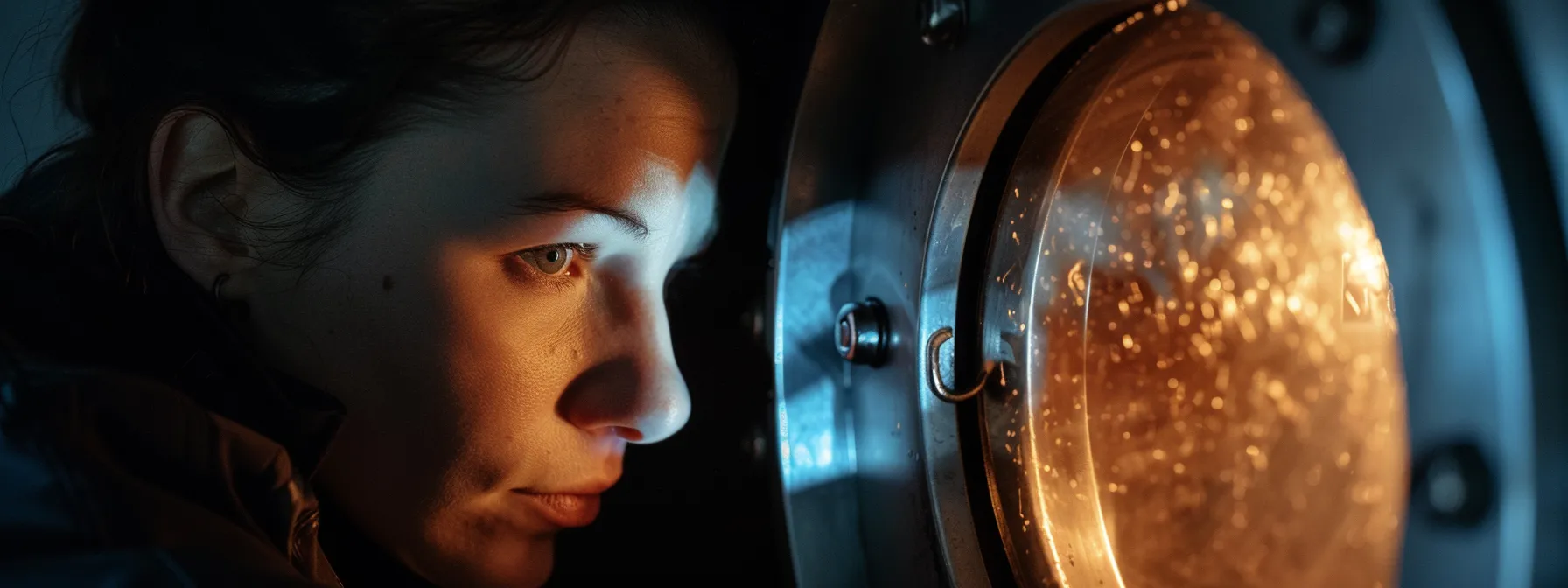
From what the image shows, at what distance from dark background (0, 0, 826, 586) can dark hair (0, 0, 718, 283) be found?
0.74ft

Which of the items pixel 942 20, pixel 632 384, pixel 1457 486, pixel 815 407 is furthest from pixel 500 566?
pixel 1457 486

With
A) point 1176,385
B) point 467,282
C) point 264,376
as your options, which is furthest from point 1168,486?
point 264,376

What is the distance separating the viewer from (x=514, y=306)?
2.79ft

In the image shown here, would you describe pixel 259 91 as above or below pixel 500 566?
above

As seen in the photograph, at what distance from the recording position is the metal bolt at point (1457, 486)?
38 centimetres

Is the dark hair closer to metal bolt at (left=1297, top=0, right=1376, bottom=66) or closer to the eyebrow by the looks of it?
the eyebrow

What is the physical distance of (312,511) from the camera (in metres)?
0.79

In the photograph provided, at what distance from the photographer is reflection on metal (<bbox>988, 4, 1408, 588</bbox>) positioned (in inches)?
30.7

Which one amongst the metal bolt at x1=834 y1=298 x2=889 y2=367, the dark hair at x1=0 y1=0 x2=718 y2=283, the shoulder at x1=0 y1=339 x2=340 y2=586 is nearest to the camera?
Answer: the shoulder at x1=0 y1=339 x2=340 y2=586

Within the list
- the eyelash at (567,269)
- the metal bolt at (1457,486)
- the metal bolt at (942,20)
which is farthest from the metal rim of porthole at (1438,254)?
the eyelash at (567,269)

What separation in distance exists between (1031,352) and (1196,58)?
23 centimetres

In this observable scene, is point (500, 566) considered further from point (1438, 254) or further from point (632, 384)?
point (1438, 254)

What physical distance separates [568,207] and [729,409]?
0.23m

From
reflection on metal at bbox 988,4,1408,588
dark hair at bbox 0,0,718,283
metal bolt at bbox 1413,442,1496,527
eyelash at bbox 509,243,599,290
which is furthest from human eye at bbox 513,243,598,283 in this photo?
metal bolt at bbox 1413,442,1496,527
